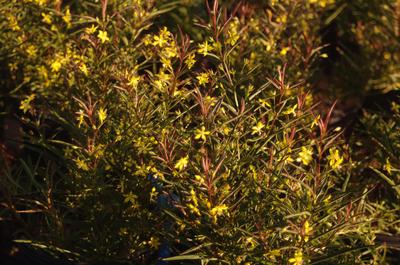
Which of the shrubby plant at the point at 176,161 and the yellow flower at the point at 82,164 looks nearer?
the shrubby plant at the point at 176,161

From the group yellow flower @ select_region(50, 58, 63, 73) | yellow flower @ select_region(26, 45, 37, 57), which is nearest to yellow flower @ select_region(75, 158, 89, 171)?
yellow flower @ select_region(50, 58, 63, 73)

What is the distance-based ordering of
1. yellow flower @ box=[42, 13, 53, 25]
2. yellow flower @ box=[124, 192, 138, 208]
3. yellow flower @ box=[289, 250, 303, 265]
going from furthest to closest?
1. yellow flower @ box=[42, 13, 53, 25]
2. yellow flower @ box=[124, 192, 138, 208]
3. yellow flower @ box=[289, 250, 303, 265]

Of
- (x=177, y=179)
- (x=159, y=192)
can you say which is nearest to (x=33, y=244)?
(x=159, y=192)

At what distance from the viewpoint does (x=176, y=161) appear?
2166mm

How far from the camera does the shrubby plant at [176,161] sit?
209cm

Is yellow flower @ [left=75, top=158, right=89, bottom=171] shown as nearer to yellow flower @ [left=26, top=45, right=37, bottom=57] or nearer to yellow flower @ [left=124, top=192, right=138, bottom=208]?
yellow flower @ [left=124, top=192, right=138, bottom=208]

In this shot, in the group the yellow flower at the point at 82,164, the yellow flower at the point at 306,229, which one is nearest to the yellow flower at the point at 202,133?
the yellow flower at the point at 306,229

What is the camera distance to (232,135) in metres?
2.16

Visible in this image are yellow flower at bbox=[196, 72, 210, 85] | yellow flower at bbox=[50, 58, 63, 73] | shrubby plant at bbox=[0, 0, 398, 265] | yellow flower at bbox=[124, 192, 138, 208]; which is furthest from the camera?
yellow flower at bbox=[50, 58, 63, 73]

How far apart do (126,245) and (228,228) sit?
1.86 ft

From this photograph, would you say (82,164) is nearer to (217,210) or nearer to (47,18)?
(217,210)

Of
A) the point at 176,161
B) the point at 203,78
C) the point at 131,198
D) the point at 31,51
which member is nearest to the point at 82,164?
the point at 131,198

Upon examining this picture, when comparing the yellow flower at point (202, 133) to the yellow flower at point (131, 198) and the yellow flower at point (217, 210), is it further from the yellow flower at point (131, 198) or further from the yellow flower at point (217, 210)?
the yellow flower at point (131, 198)

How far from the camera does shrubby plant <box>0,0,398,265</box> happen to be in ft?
6.86
